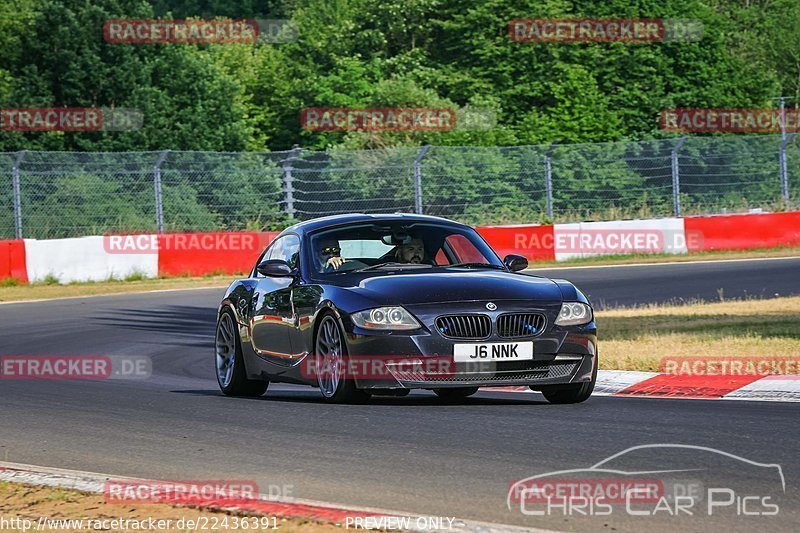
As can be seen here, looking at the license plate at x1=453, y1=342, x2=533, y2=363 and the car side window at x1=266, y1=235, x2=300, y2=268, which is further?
the car side window at x1=266, y1=235, x2=300, y2=268

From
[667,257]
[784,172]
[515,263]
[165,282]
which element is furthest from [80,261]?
[515,263]

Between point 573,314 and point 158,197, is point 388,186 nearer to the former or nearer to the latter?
point 158,197

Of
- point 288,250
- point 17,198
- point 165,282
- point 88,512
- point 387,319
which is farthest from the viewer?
point 165,282

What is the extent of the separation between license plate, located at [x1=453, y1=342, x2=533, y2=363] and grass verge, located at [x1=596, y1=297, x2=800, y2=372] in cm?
302

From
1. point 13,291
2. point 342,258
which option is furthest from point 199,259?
point 342,258

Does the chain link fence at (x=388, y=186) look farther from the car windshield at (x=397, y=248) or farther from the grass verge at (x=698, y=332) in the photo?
the car windshield at (x=397, y=248)

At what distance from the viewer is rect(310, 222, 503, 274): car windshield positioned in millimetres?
11320

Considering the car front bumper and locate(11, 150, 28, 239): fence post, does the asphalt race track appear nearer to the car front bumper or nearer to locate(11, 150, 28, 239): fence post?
the car front bumper

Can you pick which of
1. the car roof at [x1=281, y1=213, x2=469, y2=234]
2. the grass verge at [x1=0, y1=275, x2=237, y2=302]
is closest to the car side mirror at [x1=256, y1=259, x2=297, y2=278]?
the car roof at [x1=281, y1=213, x2=469, y2=234]

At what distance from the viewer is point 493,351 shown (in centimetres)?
989

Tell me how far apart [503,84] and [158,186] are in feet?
83.1

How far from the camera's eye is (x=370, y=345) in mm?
9930

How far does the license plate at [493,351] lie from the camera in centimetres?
986

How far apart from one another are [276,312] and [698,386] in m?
3.34
